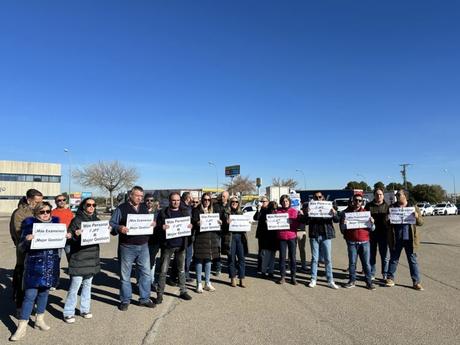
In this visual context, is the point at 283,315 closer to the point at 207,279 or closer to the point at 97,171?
the point at 207,279

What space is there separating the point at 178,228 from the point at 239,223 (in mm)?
1613

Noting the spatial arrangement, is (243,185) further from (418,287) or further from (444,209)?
(418,287)

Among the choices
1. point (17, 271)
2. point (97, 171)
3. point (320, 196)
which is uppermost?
point (97, 171)

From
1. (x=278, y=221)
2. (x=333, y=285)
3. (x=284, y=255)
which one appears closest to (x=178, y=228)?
(x=278, y=221)

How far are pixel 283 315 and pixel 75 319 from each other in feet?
10.2

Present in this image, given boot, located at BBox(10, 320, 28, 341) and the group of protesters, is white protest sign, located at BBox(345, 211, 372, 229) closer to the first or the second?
the group of protesters

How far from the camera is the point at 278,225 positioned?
8.41 meters

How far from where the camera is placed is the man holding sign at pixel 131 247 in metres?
6.30

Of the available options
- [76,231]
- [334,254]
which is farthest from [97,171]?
[76,231]

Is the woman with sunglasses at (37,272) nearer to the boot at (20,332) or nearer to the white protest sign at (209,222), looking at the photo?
the boot at (20,332)

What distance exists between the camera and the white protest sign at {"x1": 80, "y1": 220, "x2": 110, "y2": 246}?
589cm

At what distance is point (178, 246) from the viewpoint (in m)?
7.07

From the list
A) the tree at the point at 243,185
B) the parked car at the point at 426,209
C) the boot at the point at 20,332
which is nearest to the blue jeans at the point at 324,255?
the boot at the point at 20,332

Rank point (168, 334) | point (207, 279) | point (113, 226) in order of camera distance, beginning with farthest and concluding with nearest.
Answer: point (207, 279) < point (113, 226) < point (168, 334)
